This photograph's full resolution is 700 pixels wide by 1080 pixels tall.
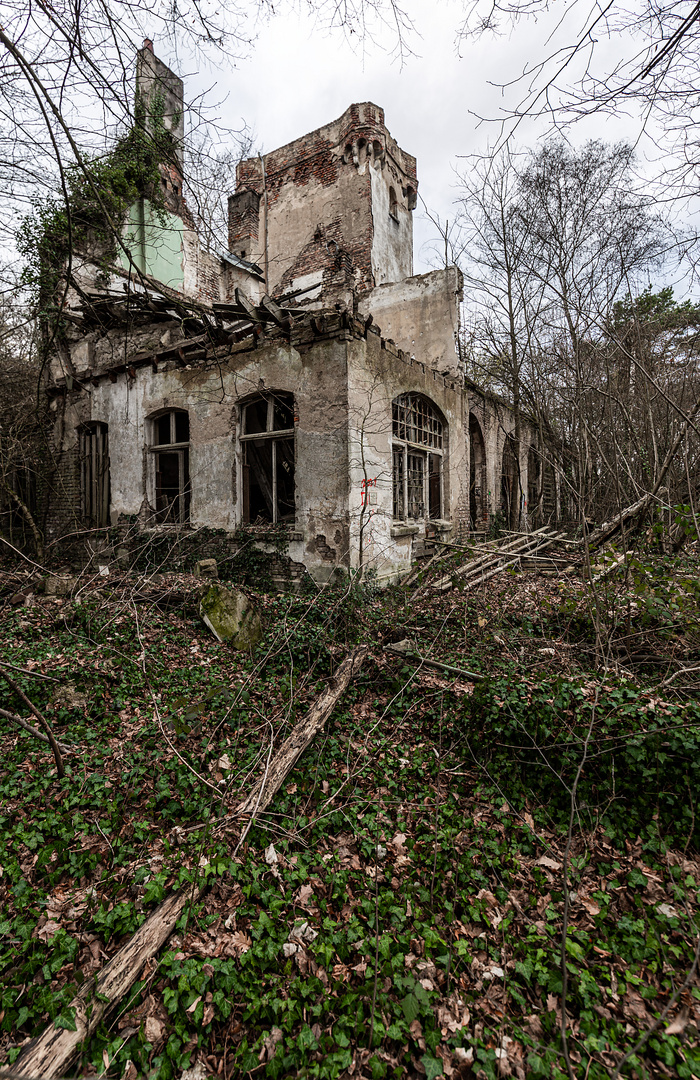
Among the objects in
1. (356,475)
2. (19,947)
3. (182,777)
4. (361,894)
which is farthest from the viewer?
(356,475)

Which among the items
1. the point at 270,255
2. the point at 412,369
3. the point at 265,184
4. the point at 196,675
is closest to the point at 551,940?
the point at 196,675

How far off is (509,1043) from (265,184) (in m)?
18.7

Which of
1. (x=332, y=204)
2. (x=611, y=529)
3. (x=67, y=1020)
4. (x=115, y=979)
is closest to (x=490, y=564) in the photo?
(x=611, y=529)

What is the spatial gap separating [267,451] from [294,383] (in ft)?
5.37

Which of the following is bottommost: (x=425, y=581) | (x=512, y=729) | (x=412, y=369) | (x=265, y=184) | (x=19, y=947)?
(x=19, y=947)

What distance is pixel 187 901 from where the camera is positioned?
2.61 meters

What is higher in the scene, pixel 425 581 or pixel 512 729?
pixel 425 581

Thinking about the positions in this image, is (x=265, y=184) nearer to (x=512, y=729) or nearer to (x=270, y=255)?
(x=270, y=255)

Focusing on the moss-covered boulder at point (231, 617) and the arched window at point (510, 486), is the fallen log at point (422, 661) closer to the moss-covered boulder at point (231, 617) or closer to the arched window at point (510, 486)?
the moss-covered boulder at point (231, 617)

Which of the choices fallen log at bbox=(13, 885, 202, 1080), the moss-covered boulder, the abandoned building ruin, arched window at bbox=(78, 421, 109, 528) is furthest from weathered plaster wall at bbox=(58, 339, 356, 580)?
fallen log at bbox=(13, 885, 202, 1080)

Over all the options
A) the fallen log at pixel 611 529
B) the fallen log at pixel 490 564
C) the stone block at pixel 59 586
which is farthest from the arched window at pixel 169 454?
the fallen log at pixel 611 529

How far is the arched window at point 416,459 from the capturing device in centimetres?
823

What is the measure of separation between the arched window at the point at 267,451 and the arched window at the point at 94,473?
3.36m

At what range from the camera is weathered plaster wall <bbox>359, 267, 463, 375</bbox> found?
993 cm
